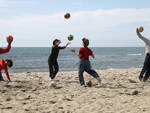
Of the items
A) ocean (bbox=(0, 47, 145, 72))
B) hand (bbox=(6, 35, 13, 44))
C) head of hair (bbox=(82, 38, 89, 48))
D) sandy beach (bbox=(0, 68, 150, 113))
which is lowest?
ocean (bbox=(0, 47, 145, 72))

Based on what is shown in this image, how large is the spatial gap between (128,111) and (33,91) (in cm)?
327

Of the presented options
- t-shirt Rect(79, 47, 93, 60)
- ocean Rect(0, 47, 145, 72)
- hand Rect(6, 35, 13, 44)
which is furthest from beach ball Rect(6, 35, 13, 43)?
ocean Rect(0, 47, 145, 72)

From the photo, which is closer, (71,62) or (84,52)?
(84,52)

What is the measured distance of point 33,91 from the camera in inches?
283

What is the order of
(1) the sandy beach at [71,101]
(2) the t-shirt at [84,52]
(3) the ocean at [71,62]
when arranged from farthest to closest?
(3) the ocean at [71,62]
(2) the t-shirt at [84,52]
(1) the sandy beach at [71,101]

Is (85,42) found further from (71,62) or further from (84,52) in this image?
(71,62)

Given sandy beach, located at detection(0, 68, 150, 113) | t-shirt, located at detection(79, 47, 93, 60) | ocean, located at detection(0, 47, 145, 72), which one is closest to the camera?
sandy beach, located at detection(0, 68, 150, 113)

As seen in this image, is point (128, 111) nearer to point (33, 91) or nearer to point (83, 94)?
point (83, 94)

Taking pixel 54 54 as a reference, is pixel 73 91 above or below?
below

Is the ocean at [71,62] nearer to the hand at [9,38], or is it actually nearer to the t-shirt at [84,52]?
the hand at [9,38]

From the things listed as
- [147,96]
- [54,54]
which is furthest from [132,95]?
[54,54]

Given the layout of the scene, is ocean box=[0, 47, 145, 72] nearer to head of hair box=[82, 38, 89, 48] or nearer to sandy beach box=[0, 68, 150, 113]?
head of hair box=[82, 38, 89, 48]

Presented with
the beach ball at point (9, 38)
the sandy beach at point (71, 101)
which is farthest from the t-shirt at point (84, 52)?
the beach ball at point (9, 38)

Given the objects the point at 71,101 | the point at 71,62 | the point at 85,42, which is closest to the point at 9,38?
the point at 85,42
